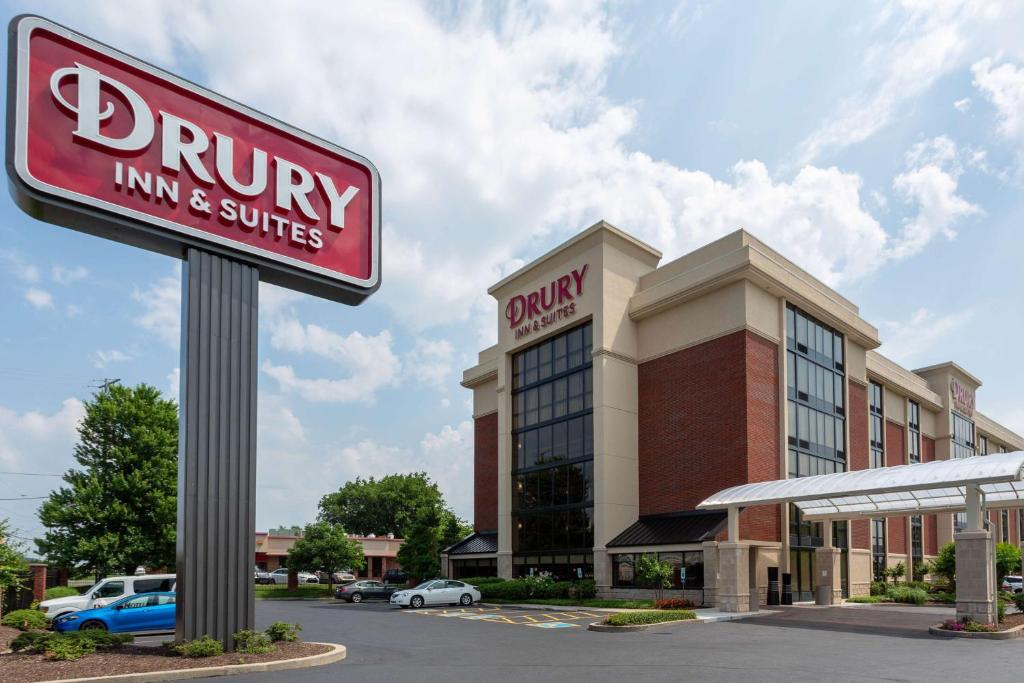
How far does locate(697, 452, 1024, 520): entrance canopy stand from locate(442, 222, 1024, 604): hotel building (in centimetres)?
223

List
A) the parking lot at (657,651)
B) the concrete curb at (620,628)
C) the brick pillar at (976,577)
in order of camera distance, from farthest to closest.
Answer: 1. the concrete curb at (620,628)
2. the brick pillar at (976,577)
3. the parking lot at (657,651)

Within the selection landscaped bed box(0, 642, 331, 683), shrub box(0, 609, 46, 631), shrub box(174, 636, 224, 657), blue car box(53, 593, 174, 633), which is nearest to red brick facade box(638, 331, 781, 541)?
blue car box(53, 593, 174, 633)

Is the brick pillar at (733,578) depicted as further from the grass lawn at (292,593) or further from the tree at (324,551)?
the grass lawn at (292,593)

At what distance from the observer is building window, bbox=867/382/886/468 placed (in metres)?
47.8

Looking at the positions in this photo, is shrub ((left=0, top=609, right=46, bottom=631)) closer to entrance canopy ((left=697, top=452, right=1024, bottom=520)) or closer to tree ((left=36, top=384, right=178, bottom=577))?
tree ((left=36, top=384, right=178, bottom=577))

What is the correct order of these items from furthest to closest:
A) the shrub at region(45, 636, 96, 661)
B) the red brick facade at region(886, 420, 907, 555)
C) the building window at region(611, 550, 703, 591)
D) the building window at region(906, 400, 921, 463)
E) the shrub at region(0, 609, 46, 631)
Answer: the building window at region(906, 400, 921, 463) → the red brick facade at region(886, 420, 907, 555) → the building window at region(611, 550, 703, 591) → the shrub at region(0, 609, 46, 631) → the shrub at region(45, 636, 96, 661)

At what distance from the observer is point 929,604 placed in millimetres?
38781

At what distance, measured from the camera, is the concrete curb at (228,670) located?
13609mm

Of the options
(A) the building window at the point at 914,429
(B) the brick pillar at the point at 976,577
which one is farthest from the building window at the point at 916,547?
(B) the brick pillar at the point at 976,577

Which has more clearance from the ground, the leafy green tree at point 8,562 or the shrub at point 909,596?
the leafy green tree at point 8,562

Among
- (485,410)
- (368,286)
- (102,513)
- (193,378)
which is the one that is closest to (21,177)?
(193,378)

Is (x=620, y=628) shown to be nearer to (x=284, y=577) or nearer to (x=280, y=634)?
(x=280, y=634)

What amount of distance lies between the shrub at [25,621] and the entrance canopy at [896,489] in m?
22.1

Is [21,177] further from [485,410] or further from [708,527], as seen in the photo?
[485,410]
